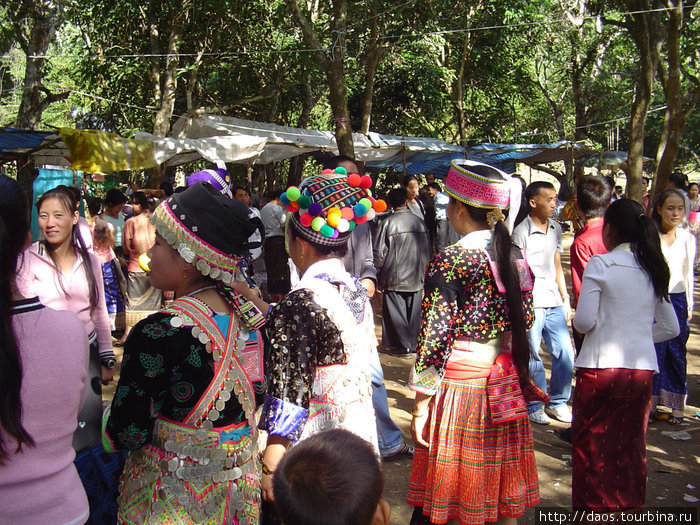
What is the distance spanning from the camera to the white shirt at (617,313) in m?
3.38

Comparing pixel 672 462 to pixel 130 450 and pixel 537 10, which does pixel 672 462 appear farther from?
pixel 537 10

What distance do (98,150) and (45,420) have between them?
959 centimetres

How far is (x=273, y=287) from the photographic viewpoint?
33.6ft

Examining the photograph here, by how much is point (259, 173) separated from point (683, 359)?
17510mm

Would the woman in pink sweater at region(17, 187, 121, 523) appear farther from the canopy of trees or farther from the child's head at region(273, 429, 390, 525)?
the canopy of trees

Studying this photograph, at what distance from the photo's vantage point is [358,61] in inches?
763

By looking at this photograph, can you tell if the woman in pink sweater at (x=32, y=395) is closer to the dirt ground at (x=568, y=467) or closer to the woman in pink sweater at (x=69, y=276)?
the woman in pink sweater at (x=69, y=276)

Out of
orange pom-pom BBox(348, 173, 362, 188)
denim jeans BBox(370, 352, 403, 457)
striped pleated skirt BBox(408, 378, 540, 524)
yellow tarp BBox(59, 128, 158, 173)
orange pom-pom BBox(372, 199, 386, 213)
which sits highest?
orange pom-pom BBox(348, 173, 362, 188)

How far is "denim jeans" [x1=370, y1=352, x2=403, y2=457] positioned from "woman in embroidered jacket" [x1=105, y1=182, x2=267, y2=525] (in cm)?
220

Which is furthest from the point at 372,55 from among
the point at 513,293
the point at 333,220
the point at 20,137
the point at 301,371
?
the point at 301,371

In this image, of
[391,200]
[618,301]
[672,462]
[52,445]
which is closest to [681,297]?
[672,462]

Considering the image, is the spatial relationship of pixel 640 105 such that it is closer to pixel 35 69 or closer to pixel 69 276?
pixel 69 276

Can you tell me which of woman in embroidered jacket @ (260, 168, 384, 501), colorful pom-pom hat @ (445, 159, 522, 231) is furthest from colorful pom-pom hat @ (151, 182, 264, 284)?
colorful pom-pom hat @ (445, 159, 522, 231)

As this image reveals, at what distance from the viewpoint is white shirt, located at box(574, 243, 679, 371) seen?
3.38 meters
